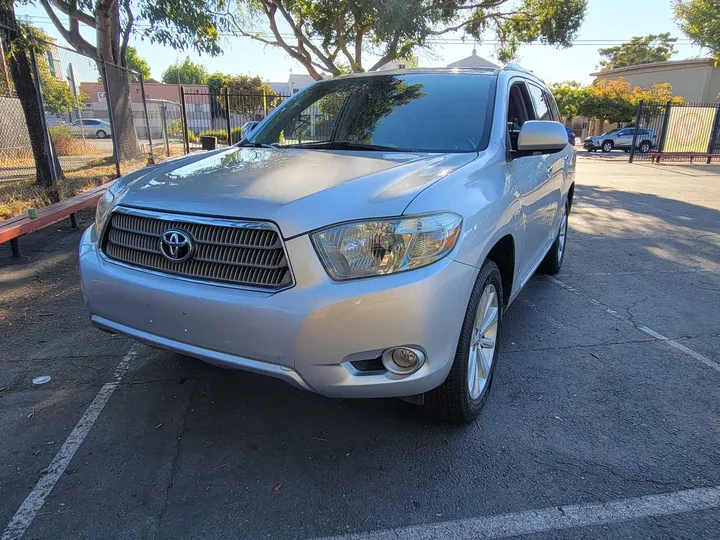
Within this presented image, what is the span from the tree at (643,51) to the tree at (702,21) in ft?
165

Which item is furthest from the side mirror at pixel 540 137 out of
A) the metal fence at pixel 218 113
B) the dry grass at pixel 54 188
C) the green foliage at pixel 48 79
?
the metal fence at pixel 218 113

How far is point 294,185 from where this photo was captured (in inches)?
88.4

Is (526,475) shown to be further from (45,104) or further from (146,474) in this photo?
(45,104)

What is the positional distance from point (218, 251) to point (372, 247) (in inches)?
26.6

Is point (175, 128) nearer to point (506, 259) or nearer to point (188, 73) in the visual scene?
point (506, 259)

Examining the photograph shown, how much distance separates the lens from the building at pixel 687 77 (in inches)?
1454

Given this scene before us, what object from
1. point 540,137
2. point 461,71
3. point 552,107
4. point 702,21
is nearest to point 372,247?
point 540,137

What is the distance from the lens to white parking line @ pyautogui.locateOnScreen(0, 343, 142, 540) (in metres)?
1.97

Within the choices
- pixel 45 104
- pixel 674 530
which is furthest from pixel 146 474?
pixel 45 104

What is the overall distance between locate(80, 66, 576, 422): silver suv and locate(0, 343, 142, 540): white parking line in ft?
1.94

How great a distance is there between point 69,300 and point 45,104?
17.1 feet

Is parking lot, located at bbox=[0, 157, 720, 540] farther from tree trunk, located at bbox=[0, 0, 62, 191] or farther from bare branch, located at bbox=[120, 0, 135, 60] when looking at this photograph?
bare branch, located at bbox=[120, 0, 135, 60]

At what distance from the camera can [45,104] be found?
7.93 metres

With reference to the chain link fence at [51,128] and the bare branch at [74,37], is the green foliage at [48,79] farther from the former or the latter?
the bare branch at [74,37]
